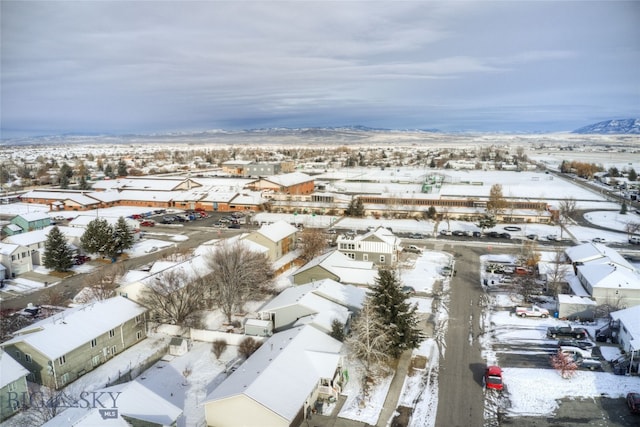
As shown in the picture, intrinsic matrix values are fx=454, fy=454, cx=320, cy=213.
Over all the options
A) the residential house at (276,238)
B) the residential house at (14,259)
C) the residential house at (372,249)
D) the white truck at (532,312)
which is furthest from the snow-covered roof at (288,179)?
the white truck at (532,312)

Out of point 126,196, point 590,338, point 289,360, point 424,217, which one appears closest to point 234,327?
point 289,360

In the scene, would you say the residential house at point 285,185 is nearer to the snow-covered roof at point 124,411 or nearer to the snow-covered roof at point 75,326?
the snow-covered roof at point 75,326

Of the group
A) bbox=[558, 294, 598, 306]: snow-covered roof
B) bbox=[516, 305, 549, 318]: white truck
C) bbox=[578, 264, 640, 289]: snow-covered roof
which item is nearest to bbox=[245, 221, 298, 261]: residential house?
bbox=[516, 305, 549, 318]: white truck

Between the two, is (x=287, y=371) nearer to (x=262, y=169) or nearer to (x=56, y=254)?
(x=56, y=254)

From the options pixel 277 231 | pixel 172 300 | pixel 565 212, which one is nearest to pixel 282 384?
pixel 172 300

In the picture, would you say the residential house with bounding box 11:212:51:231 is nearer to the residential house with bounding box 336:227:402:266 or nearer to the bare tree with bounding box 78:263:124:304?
the bare tree with bounding box 78:263:124:304
